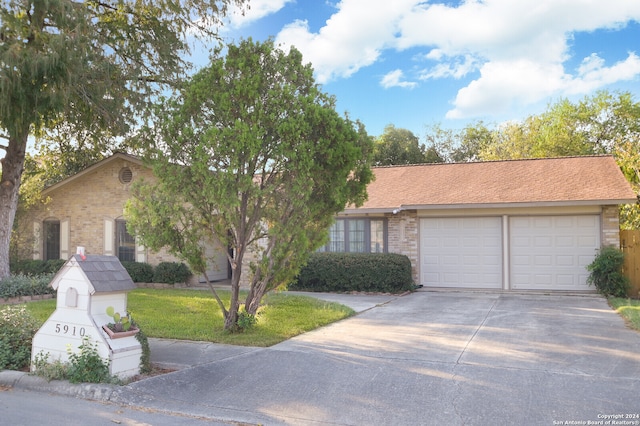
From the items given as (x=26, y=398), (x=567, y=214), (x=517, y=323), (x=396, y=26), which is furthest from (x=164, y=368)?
(x=567, y=214)

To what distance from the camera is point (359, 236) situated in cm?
1650

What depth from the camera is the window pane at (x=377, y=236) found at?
1631 centimetres

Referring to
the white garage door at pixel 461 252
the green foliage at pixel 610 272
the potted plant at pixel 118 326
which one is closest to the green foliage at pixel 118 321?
the potted plant at pixel 118 326

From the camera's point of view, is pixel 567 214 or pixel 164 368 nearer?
pixel 164 368

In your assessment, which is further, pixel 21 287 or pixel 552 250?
pixel 552 250

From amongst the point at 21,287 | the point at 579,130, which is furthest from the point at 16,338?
the point at 579,130

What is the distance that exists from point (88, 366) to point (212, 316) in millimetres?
4735

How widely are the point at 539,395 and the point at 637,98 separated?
106 feet

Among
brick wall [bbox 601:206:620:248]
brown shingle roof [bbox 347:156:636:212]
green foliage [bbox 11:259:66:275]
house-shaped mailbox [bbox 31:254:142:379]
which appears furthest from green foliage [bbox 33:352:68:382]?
brick wall [bbox 601:206:620:248]

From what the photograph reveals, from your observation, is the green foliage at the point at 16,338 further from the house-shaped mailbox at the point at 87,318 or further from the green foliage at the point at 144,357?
the green foliage at the point at 144,357

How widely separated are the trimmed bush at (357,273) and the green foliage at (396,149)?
786 inches

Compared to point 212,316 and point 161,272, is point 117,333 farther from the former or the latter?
point 161,272

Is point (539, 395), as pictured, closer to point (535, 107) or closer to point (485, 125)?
point (535, 107)

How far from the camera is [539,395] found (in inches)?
219
